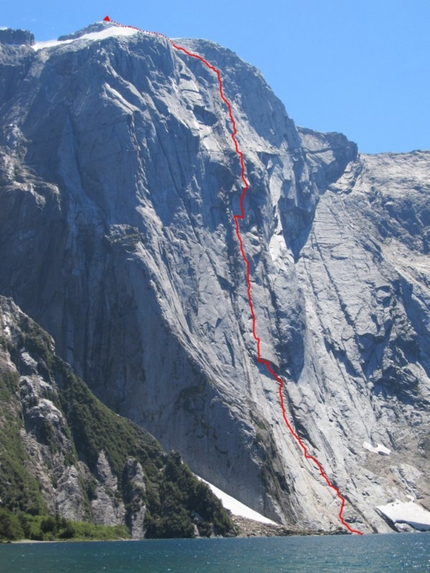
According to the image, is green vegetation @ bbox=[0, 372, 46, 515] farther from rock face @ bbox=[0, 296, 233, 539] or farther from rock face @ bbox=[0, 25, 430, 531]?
rock face @ bbox=[0, 25, 430, 531]

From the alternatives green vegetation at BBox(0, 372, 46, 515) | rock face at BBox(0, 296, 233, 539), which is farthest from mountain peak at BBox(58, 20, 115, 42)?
green vegetation at BBox(0, 372, 46, 515)

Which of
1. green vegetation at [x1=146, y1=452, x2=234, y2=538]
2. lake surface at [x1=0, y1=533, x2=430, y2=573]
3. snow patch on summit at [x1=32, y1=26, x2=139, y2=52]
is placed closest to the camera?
lake surface at [x1=0, y1=533, x2=430, y2=573]

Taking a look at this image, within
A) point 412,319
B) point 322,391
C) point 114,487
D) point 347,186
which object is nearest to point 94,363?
point 114,487

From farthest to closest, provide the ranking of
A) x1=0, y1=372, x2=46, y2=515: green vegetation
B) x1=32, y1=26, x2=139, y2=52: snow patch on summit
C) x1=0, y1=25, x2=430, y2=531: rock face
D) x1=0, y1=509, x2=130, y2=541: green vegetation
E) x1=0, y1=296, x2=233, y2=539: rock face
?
x1=32, y1=26, x2=139, y2=52: snow patch on summit < x1=0, y1=25, x2=430, y2=531: rock face < x1=0, y1=296, x2=233, y2=539: rock face < x1=0, y1=372, x2=46, y2=515: green vegetation < x1=0, y1=509, x2=130, y2=541: green vegetation

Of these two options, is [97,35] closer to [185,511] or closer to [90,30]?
[90,30]

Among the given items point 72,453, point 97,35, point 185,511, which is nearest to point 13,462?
point 72,453

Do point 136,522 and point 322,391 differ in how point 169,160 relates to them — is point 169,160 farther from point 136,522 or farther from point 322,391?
point 136,522
